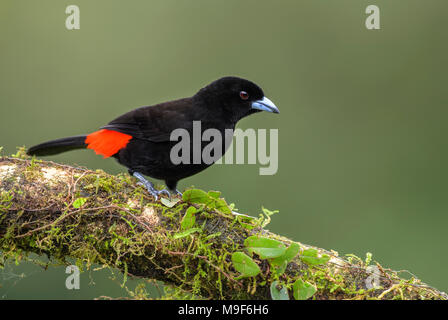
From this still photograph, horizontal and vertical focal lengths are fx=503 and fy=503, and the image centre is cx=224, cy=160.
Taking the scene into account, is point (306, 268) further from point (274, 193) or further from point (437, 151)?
point (437, 151)

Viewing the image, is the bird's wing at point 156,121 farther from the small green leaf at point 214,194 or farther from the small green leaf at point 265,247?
the small green leaf at point 265,247

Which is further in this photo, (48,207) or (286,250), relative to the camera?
(48,207)

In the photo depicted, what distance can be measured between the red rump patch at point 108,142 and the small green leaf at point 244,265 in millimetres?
1647

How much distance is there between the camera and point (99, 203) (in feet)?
7.99

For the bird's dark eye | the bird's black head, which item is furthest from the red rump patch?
the bird's dark eye

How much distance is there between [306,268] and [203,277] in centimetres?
46

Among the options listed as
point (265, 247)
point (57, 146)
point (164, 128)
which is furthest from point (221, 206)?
point (57, 146)

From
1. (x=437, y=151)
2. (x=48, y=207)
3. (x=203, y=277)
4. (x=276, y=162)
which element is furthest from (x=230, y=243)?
(x=437, y=151)

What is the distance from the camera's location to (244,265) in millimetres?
2145

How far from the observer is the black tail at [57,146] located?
3.48 metres

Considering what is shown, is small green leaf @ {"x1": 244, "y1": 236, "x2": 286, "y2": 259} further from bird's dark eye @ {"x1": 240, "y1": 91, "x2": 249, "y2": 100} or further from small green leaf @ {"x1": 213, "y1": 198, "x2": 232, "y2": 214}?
bird's dark eye @ {"x1": 240, "y1": 91, "x2": 249, "y2": 100}

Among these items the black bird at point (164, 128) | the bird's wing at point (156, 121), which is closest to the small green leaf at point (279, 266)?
the black bird at point (164, 128)

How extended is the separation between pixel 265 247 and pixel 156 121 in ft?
5.31

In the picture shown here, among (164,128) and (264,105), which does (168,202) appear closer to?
(164,128)
